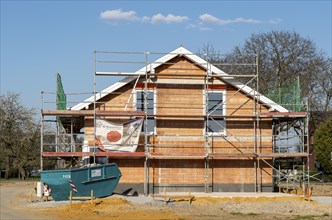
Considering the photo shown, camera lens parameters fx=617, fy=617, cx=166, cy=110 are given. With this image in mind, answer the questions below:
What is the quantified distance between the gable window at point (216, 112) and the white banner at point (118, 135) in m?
3.59

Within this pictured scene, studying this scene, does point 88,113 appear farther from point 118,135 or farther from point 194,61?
point 194,61

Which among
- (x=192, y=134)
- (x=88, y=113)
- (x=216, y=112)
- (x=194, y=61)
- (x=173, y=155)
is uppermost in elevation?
(x=194, y=61)

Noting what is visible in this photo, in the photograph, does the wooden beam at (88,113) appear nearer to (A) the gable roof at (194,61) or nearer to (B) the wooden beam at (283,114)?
(A) the gable roof at (194,61)

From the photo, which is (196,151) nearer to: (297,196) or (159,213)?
(297,196)

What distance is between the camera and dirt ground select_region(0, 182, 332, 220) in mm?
22872

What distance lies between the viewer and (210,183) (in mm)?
30469

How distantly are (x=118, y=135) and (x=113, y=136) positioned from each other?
246 millimetres

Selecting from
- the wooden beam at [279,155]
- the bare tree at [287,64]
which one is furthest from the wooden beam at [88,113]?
the bare tree at [287,64]

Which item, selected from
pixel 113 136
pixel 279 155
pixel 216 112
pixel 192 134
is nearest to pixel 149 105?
pixel 113 136

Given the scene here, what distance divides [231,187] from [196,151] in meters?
2.49

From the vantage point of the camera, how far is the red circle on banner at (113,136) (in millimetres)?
29716

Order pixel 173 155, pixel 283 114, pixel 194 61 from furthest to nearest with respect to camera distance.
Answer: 1. pixel 194 61
2. pixel 283 114
3. pixel 173 155

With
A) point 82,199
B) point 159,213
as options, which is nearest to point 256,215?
point 159,213

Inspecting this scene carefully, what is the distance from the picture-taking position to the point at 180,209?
24.9 meters
